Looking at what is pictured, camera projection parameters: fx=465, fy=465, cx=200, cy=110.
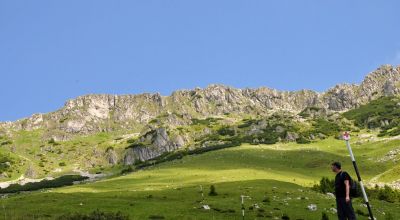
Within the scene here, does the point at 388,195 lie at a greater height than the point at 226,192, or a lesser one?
lesser

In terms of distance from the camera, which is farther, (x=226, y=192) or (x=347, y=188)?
(x=226, y=192)

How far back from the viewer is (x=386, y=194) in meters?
78.6

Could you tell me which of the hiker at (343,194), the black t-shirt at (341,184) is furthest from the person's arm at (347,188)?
the black t-shirt at (341,184)

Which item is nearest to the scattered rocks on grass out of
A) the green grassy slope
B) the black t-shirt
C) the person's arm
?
the green grassy slope

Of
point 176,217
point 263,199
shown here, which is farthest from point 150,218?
point 263,199

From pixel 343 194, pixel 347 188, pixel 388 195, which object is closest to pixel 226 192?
pixel 388 195

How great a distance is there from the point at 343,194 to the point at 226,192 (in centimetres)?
5338

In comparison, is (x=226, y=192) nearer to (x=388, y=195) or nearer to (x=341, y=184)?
(x=388, y=195)

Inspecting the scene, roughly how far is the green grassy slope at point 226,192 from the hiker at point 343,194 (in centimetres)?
2619

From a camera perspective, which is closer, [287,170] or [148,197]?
[148,197]

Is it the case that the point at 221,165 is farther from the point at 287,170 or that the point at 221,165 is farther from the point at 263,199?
the point at 263,199

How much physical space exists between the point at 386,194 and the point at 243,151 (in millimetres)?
104404

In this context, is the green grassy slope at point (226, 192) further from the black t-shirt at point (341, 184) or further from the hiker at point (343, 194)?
the black t-shirt at point (341, 184)

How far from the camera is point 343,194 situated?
933 inches
